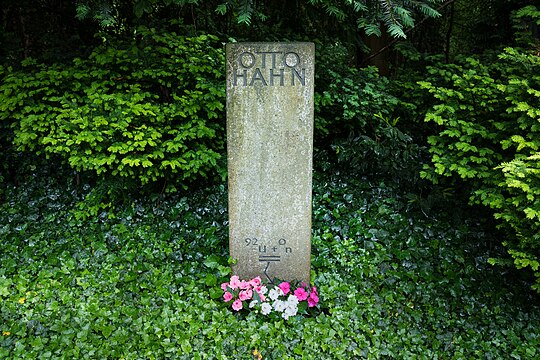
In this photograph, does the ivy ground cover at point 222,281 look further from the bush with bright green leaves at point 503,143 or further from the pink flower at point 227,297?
the bush with bright green leaves at point 503,143

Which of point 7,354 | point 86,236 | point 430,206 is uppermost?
point 430,206

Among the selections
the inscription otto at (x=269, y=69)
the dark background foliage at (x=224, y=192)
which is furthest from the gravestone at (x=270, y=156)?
the dark background foliage at (x=224, y=192)

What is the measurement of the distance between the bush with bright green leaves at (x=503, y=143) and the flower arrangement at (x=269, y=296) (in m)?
1.77

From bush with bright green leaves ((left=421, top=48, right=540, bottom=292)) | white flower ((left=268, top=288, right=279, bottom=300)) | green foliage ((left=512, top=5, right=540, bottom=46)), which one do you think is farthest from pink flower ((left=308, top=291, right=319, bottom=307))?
green foliage ((left=512, top=5, right=540, bottom=46))

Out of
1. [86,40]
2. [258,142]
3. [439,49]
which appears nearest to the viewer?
[258,142]

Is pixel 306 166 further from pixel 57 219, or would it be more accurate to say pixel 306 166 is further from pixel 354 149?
pixel 57 219

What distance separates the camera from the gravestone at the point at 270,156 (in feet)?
11.3

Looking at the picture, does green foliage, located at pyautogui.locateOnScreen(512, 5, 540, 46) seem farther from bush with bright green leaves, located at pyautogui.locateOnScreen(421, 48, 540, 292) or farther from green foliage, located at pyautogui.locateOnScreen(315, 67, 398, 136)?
green foliage, located at pyautogui.locateOnScreen(315, 67, 398, 136)

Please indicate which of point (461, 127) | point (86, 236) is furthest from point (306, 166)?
point (86, 236)

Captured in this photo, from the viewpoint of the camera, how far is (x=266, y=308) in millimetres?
3668

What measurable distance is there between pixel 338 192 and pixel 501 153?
1760 millimetres

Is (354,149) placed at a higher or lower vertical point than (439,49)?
lower

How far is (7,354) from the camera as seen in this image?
10.4 feet

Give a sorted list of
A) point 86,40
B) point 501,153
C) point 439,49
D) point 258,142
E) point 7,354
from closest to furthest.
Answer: point 7,354
point 258,142
point 501,153
point 86,40
point 439,49
